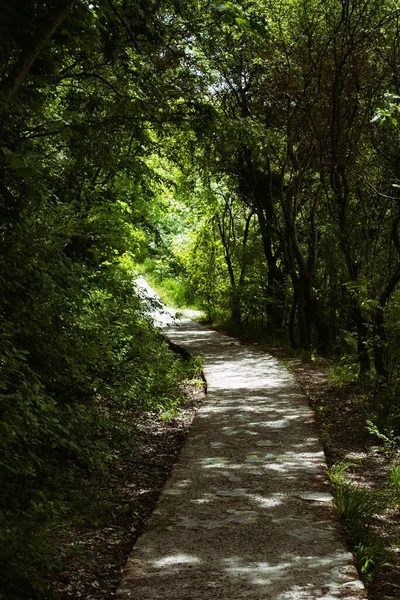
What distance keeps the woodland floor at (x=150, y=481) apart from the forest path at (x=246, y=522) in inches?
7.1

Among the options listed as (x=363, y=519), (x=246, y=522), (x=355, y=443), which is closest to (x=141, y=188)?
(x=355, y=443)

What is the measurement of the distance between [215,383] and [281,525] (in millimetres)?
5573

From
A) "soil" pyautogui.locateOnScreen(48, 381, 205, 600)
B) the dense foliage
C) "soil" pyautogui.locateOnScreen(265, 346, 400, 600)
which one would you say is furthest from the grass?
the dense foliage

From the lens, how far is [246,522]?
4559mm

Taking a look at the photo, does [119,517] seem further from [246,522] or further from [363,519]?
[363,519]

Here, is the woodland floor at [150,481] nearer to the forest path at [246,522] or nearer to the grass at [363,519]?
the grass at [363,519]

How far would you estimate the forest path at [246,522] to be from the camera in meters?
3.59

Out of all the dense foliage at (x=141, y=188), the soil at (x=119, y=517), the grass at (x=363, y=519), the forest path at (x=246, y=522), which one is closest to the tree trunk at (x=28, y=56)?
the dense foliage at (x=141, y=188)

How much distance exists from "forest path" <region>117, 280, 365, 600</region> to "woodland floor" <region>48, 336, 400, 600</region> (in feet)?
0.59

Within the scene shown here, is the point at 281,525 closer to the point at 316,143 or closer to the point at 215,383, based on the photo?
the point at 215,383

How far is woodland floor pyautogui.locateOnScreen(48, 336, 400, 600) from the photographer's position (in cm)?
384

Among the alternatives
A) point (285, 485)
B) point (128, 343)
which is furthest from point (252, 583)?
point (128, 343)

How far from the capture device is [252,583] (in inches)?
142

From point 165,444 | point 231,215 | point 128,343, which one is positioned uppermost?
point 231,215
